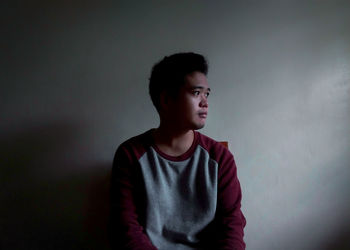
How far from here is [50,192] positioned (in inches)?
43.6

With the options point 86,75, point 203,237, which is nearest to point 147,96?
point 86,75

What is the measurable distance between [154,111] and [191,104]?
0.36 metres

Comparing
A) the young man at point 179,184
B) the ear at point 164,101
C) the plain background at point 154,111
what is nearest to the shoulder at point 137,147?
the young man at point 179,184

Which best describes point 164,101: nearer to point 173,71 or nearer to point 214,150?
point 173,71

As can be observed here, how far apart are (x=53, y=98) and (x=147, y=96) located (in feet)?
1.47

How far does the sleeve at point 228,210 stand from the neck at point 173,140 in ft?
0.50

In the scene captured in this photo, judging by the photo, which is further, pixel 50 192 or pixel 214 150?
pixel 50 192

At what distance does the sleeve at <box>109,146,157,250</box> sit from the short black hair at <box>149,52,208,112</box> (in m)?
0.27

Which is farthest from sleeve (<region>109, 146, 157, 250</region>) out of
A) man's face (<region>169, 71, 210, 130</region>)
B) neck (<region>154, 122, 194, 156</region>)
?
man's face (<region>169, 71, 210, 130</region>)

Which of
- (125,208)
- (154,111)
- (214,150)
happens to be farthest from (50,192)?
(214,150)

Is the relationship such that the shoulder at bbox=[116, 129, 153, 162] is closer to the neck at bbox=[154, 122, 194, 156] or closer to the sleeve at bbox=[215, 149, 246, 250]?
the neck at bbox=[154, 122, 194, 156]

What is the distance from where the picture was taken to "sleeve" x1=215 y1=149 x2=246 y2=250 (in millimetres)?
801

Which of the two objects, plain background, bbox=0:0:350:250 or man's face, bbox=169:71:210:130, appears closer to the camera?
man's face, bbox=169:71:210:130

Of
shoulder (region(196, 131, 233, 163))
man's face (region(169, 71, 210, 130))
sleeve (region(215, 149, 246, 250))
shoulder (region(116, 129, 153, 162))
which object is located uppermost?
man's face (region(169, 71, 210, 130))
